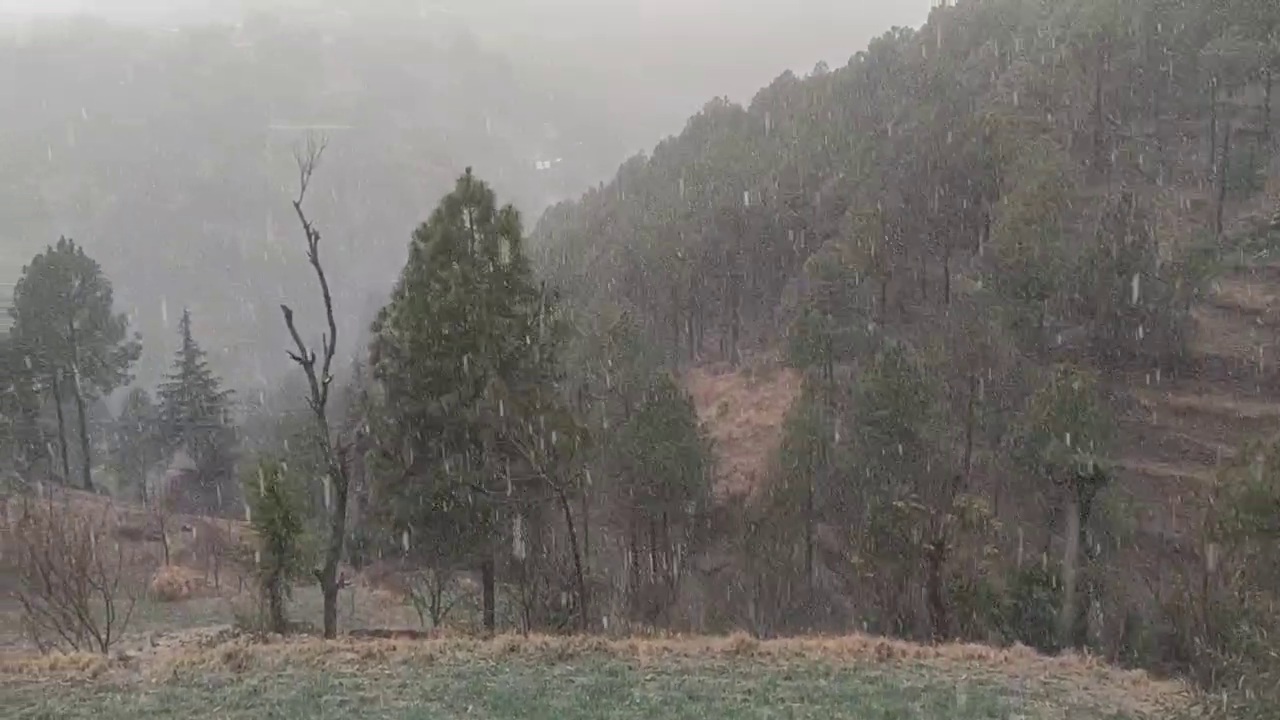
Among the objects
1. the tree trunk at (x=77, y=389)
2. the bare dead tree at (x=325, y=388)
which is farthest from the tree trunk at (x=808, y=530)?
the tree trunk at (x=77, y=389)

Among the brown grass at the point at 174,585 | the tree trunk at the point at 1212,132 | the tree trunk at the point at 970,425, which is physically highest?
the tree trunk at the point at 1212,132

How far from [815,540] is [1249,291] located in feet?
65.7

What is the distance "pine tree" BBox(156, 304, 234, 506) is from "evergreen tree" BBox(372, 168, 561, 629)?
114ft

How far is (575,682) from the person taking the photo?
12625mm

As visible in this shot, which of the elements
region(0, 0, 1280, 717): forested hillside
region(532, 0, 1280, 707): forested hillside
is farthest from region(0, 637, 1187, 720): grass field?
region(532, 0, 1280, 707): forested hillside

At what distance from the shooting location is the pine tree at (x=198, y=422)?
1912 inches

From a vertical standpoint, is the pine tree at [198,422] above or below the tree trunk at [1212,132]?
below

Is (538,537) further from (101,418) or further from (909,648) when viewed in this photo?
(101,418)

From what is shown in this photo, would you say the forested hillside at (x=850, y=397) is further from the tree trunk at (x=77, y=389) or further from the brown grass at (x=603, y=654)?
the brown grass at (x=603, y=654)

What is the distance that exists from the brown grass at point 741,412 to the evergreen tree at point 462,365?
1873 cm

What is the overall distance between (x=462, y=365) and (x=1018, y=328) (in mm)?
21489

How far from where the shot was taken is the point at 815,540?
2941 cm

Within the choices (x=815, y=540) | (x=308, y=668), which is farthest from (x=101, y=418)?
(x=308, y=668)

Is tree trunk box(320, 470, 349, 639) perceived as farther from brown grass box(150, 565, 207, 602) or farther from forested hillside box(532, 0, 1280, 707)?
brown grass box(150, 565, 207, 602)
